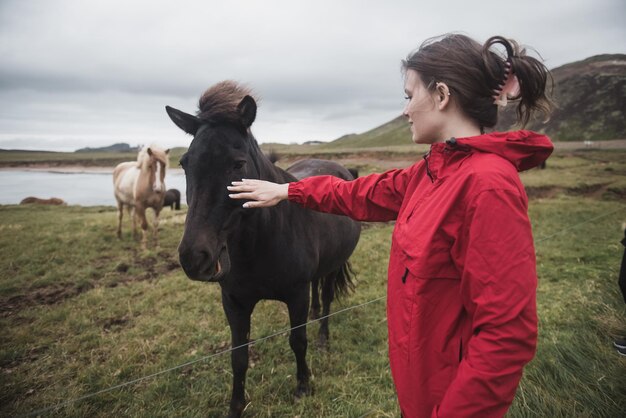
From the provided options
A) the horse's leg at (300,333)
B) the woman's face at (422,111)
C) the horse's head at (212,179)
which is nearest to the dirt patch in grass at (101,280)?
the horse's leg at (300,333)

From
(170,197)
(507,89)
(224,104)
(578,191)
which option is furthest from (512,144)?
(578,191)

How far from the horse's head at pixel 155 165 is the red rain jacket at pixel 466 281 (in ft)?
29.4

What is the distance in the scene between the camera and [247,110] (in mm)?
2361

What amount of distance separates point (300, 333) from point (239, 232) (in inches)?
59.4

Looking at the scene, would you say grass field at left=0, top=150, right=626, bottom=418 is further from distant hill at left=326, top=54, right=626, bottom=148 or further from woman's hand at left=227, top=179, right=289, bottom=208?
distant hill at left=326, top=54, right=626, bottom=148

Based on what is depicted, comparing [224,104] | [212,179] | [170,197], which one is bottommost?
[170,197]

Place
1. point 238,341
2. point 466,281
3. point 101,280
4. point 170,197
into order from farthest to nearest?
point 170,197 → point 101,280 → point 238,341 → point 466,281

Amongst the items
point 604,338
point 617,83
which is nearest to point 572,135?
point 617,83

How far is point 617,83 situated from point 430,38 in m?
110

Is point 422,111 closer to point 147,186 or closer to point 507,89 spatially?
point 507,89

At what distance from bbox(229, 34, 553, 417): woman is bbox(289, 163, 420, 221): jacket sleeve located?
0.40 metres

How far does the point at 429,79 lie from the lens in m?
1.55

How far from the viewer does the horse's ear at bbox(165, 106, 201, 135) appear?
2.35 meters

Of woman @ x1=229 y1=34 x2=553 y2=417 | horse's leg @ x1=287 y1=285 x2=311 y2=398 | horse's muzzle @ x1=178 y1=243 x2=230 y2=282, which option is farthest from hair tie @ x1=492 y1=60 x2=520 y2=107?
horse's leg @ x1=287 y1=285 x2=311 y2=398
